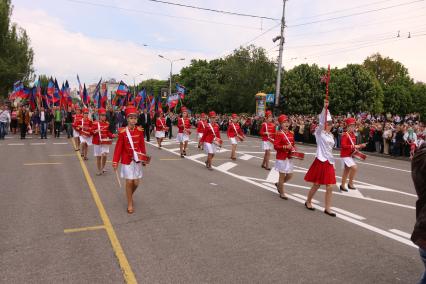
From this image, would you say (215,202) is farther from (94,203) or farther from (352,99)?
(352,99)

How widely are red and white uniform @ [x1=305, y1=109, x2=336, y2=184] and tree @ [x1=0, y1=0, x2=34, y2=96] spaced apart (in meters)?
40.8

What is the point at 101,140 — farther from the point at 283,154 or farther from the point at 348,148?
the point at 348,148

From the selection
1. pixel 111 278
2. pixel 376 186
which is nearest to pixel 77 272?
pixel 111 278

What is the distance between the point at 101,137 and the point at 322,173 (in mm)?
6530

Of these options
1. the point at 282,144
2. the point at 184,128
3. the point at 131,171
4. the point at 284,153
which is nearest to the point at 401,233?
the point at 284,153

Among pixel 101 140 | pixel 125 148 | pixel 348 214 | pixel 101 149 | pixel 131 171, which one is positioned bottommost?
pixel 348 214

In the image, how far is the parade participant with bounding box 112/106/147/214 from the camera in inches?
266

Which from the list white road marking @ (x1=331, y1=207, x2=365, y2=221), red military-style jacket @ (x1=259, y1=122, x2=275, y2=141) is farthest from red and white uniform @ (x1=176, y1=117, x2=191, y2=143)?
white road marking @ (x1=331, y1=207, x2=365, y2=221)

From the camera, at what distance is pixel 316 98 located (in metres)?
47.0

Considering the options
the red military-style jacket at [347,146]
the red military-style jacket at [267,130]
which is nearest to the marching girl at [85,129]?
the red military-style jacket at [267,130]

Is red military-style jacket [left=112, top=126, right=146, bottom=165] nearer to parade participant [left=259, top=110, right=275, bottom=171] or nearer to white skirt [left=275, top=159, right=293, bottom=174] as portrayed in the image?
white skirt [left=275, top=159, right=293, bottom=174]

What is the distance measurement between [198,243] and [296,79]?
43.6 m

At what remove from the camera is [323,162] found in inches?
275

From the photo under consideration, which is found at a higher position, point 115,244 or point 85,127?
point 85,127
